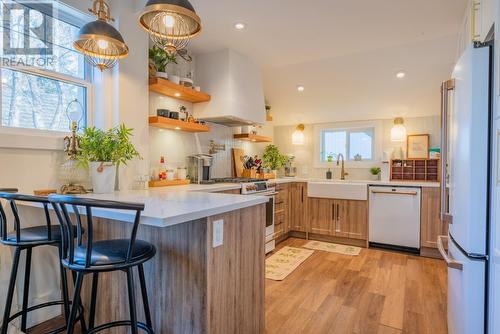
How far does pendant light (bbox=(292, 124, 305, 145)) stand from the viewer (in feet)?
16.1

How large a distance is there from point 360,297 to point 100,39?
2.70 meters

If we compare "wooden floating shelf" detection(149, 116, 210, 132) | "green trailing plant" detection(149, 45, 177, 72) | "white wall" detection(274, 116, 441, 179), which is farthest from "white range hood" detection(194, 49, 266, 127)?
"white wall" detection(274, 116, 441, 179)

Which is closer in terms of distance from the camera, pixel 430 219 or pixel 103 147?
pixel 103 147

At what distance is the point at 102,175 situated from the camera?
211cm

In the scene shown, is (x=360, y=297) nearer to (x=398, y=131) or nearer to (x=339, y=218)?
(x=339, y=218)

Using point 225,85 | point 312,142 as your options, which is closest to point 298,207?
point 312,142

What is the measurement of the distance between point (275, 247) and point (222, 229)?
2.52 m

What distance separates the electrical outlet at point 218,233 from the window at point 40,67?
1.56m

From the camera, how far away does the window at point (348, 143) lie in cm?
452

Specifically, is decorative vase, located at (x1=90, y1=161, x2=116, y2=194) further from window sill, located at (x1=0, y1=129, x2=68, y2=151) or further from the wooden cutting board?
the wooden cutting board

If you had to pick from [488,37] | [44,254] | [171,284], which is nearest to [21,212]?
[44,254]

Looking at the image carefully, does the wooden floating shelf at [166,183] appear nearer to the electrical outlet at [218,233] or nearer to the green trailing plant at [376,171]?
the electrical outlet at [218,233]

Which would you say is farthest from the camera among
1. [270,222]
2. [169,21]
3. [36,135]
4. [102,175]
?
[270,222]

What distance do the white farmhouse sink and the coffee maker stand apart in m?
1.58
